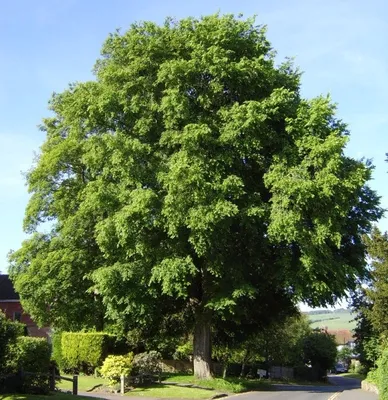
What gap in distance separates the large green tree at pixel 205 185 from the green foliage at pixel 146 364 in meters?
2.20

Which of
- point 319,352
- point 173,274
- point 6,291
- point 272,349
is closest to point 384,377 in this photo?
point 173,274

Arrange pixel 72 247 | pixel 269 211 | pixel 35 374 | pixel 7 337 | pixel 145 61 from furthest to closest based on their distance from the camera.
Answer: pixel 72 247, pixel 145 61, pixel 269 211, pixel 35 374, pixel 7 337

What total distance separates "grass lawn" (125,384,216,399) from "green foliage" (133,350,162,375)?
187 centimetres

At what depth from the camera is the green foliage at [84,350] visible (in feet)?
91.8

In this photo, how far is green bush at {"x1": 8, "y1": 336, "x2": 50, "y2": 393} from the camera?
1834 cm

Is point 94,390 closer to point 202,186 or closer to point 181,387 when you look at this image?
point 181,387

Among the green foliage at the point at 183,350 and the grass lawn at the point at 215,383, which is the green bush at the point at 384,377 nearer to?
the grass lawn at the point at 215,383

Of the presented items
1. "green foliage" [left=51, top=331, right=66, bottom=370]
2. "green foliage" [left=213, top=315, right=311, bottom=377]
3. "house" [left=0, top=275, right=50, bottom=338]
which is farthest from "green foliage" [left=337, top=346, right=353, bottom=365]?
"green foliage" [left=51, top=331, right=66, bottom=370]

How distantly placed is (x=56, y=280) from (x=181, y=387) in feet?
31.3

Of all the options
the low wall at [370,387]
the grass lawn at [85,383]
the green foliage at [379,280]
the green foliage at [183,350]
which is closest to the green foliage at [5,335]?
the grass lawn at [85,383]

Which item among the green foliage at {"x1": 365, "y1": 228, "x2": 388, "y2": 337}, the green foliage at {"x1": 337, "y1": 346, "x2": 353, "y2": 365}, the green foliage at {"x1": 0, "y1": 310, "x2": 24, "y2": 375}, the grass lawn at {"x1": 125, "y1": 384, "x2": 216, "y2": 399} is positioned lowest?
the green foliage at {"x1": 337, "y1": 346, "x2": 353, "y2": 365}

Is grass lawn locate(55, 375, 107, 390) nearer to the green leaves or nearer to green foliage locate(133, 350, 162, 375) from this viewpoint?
green foliage locate(133, 350, 162, 375)

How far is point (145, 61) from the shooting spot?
91.7 ft

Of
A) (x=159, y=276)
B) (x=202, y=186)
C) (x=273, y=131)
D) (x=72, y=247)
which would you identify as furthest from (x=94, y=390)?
(x=273, y=131)
